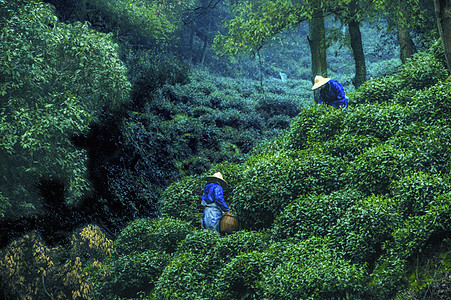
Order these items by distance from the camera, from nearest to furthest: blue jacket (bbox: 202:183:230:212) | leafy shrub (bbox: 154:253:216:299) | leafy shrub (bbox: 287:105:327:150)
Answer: leafy shrub (bbox: 154:253:216:299) → blue jacket (bbox: 202:183:230:212) → leafy shrub (bbox: 287:105:327:150)

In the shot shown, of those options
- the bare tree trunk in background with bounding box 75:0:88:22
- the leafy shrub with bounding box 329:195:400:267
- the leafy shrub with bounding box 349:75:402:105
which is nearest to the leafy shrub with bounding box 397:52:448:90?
the leafy shrub with bounding box 349:75:402:105

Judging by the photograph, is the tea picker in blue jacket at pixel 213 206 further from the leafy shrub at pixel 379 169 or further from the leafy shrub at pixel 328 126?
the leafy shrub at pixel 379 169

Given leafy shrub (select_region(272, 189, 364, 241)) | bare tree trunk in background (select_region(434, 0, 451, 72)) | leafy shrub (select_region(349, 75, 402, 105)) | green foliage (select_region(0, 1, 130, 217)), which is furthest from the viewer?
leafy shrub (select_region(349, 75, 402, 105))

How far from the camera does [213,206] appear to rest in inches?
342

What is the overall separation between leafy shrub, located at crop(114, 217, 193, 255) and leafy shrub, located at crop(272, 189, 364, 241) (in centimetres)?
200

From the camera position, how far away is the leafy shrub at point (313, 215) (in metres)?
6.85

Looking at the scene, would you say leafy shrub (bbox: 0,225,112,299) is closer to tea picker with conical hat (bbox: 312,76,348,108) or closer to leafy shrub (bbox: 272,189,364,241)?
leafy shrub (bbox: 272,189,364,241)

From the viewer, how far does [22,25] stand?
9.21 m

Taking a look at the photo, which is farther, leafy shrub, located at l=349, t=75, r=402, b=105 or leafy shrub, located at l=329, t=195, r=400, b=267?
leafy shrub, located at l=349, t=75, r=402, b=105

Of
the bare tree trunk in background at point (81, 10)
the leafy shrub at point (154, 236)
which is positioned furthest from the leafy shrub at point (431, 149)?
the bare tree trunk in background at point (81, 10)

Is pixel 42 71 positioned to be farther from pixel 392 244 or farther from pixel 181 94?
pixel 181 94

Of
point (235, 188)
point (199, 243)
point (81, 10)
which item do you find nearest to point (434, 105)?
point (235, 188)

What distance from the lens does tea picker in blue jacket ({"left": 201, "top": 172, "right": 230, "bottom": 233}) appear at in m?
8.53

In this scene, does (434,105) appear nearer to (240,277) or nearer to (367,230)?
(367,230)
